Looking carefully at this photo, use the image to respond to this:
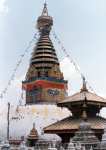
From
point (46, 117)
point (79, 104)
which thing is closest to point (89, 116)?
point (79, 104)

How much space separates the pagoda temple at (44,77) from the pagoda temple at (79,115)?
53.8 feet

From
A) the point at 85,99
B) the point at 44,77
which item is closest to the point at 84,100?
the point at 85,99

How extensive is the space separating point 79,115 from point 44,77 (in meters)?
17.9

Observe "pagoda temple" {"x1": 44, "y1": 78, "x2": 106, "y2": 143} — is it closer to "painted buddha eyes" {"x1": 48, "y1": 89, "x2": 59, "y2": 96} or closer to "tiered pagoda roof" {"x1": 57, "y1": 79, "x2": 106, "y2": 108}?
"tiered pagoda roof" {"x1": 57, "y1": 79, "x2": 106, "y2": 108}

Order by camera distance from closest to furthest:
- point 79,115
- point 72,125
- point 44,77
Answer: point 72,125 < point 79,115 < point 44,77

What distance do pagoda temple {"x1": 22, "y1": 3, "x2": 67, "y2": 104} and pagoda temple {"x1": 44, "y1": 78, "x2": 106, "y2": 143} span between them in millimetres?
16389

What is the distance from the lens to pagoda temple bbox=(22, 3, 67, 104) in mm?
47406

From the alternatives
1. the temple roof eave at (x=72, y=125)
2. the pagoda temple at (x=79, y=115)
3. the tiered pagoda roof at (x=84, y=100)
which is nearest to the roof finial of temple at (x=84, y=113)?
the pagoda temple at (x=79, y=115)

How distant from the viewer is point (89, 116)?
29.9 metres

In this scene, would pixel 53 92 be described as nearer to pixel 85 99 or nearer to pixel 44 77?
pixel 44 77

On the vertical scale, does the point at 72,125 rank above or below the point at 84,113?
below

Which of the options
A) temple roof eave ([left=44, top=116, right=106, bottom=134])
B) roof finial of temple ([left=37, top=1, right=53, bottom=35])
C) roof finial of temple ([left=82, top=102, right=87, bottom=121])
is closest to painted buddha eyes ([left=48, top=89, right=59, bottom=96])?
roof finial of temple ([left=37, top=1, right=53, bottom=35])

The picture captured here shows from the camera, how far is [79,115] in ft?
98.7

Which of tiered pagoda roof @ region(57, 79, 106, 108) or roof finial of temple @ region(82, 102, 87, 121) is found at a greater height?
tiered pagoda roof @ region(57, 79, 106, 108)
